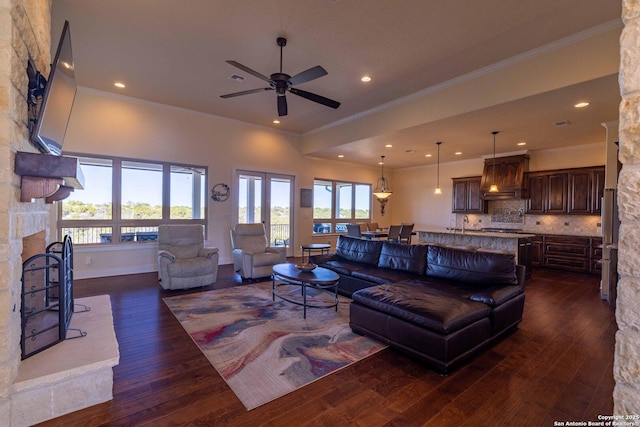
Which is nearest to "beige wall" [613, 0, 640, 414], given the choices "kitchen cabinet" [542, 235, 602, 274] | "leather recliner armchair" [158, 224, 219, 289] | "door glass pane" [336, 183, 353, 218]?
"leather recliner armchair" [158, 224, 219, 289]

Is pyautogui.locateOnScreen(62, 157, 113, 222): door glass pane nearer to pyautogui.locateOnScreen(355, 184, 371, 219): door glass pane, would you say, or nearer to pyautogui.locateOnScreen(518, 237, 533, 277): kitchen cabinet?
pyautogui.locateOnScreen(355, 184, 371, 219): door glass pane

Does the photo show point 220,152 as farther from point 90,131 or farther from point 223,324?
point 223,324

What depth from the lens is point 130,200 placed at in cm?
580

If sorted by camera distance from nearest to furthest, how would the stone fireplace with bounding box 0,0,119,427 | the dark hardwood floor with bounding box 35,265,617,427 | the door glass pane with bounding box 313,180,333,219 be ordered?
1. the stone fireplace with bounding box 0,0,119,427
2. the dark hardwood floor with bounding box 35,265,617,427
3. the door glass pane with bounding box 313,180,333,219

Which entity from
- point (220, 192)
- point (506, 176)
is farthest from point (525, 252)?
point (220, 192)

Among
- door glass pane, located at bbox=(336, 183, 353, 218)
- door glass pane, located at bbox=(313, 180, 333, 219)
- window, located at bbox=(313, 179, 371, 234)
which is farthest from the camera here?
door glass pane, located at bbox=(336, 183, 353, 218)

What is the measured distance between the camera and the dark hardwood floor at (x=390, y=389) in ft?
6.23

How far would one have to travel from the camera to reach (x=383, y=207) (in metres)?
9.92

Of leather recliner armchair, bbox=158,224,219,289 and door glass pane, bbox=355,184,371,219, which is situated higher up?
door glass pane, bbox=355,184,371,219

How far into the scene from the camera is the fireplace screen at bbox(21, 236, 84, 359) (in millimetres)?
2003

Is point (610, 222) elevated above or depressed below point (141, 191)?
below

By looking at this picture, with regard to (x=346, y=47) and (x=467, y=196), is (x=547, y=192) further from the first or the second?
(x=346, y=47)

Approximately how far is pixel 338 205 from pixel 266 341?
6.60m

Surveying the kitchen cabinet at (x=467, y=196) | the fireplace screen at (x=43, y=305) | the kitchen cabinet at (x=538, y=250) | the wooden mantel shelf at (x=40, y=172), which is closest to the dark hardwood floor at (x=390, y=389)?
the fireplace screen at (x=43, y=305)
